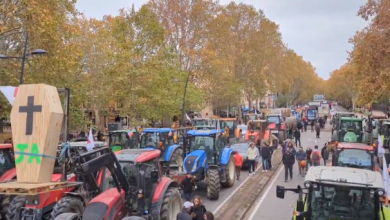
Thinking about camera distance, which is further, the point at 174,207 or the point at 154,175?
the point at 174,207

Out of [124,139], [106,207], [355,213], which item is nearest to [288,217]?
[355,213]

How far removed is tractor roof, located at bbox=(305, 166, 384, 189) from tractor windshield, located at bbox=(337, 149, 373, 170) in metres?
6.71

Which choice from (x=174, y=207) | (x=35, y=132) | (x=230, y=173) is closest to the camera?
(x=35, y=132)

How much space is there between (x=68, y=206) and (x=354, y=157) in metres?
10.2

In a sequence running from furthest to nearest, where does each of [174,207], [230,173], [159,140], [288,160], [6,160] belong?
[159,140], [288,160], [230,173], [6,160], [174,207]

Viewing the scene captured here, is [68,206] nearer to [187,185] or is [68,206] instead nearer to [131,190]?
[131,190]

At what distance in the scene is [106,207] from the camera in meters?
8.03

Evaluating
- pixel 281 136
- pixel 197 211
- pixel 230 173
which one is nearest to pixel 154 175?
pixel 197 211

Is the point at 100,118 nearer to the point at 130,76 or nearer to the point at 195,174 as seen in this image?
the point at 130,76

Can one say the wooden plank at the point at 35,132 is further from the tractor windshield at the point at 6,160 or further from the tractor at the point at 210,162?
the tractor at the point at 210,162

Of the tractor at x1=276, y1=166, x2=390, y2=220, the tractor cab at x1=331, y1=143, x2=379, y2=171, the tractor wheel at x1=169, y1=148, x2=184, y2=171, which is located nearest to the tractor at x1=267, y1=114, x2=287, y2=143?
the tractor wheel at x1=169, y1=148, x2=184, y2=171

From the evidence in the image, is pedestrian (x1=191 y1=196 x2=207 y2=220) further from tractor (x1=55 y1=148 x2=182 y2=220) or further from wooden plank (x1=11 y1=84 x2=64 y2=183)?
wooden plank (x1=11 y1=84 x2=64 y2=183)

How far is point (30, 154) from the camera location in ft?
22.4

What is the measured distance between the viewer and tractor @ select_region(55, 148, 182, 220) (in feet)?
25.9
